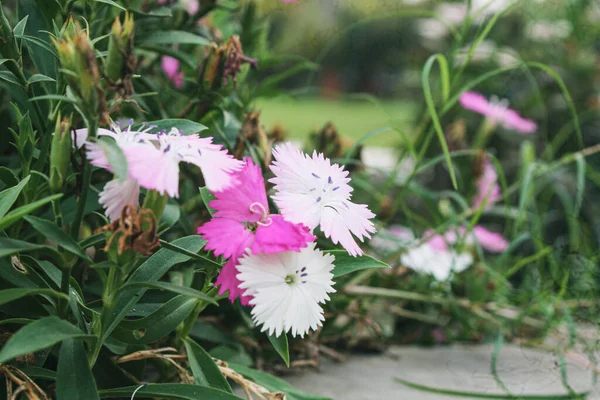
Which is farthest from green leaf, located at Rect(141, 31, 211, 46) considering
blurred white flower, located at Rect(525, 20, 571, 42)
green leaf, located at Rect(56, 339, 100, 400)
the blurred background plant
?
blurred white flower, located at Rect(525, 20, 571, 42)

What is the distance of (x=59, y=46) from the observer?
55 cm

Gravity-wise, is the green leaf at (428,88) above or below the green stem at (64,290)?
above

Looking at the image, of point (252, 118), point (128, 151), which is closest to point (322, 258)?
point (128, 151)

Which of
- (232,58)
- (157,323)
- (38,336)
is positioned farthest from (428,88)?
(38,336)

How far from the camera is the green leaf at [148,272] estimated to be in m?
0.66

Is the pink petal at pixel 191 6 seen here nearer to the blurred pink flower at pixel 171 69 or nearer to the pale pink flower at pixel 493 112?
the blurred pink flower at pixel 171 69

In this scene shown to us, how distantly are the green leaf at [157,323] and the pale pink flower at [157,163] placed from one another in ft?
0.54

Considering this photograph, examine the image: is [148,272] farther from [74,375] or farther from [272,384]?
[272,384]

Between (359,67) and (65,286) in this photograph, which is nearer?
(65,286)

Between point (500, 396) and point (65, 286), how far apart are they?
1.99 ft

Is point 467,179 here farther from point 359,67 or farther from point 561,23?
point 359,67

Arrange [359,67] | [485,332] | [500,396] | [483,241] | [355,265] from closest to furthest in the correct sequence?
[355,265] → [500,396] → [485,332] → [483,241] → [359,67]

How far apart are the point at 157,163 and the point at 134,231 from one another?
0.06m

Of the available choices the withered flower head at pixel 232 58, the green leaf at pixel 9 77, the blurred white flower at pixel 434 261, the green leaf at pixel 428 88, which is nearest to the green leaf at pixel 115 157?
the green leaf at pixel 9 77
